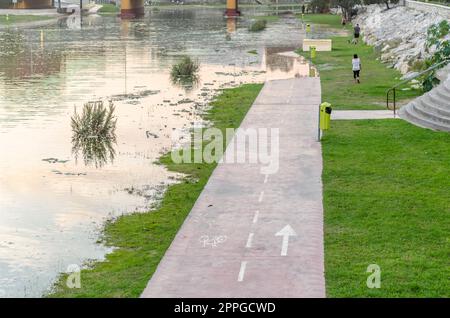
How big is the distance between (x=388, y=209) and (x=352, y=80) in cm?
2464

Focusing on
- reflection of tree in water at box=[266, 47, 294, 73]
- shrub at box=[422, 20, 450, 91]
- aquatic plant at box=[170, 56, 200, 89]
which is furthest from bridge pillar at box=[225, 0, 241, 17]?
shrub at box=[422, 20, 450, 91]

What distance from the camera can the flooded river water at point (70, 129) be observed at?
17.6 meters

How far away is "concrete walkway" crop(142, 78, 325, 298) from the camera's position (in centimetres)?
1442

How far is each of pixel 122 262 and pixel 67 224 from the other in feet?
10.2

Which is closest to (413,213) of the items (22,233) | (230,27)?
(22,233)

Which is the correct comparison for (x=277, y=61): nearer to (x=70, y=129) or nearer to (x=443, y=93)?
(x=443, y=93)

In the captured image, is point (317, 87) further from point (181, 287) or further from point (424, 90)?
point (181, 287)

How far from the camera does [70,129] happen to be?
30297mm

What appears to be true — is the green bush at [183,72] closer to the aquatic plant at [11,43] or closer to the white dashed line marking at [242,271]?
the aquatic plant at [11,43]

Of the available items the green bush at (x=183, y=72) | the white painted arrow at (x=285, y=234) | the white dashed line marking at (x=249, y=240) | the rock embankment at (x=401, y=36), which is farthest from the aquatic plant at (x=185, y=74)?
the white dashed line marking at (x=249, y=240)

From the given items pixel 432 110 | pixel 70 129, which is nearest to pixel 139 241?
pixel 70 129

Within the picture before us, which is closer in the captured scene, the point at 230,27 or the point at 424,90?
the point at 424,90

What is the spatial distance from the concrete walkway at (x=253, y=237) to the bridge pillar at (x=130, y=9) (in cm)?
10036

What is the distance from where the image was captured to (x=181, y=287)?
14352mm
